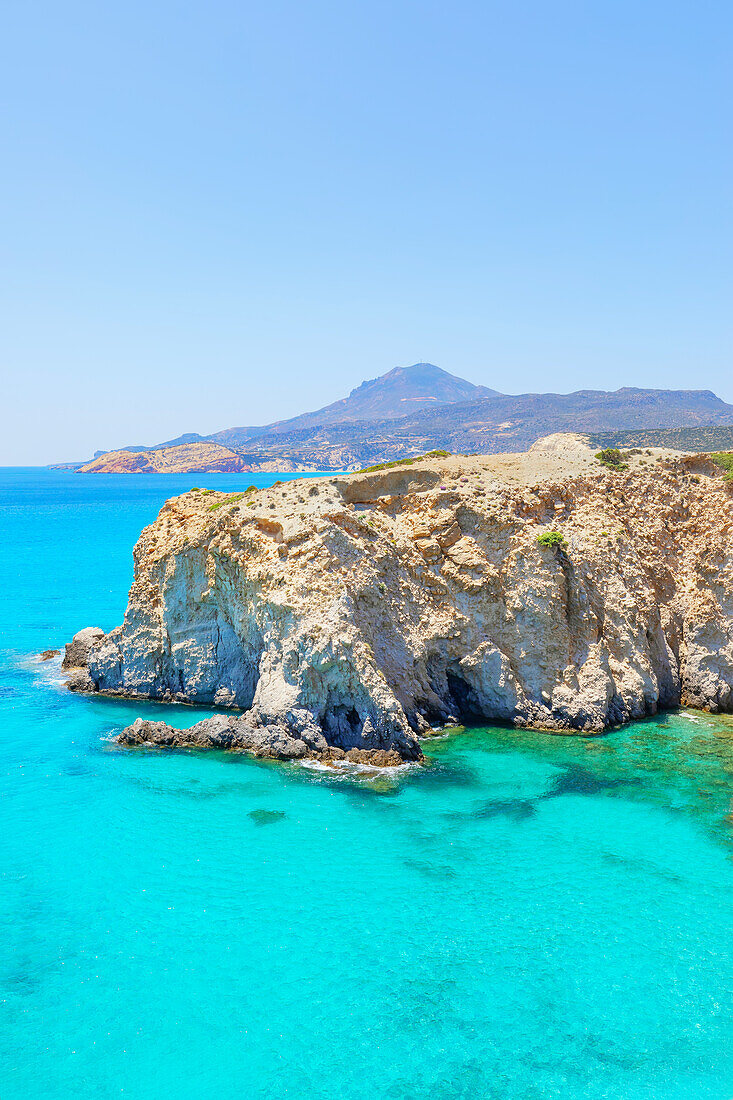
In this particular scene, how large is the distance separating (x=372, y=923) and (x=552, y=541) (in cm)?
2397

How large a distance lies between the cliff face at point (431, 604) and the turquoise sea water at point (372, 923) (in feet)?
10.9

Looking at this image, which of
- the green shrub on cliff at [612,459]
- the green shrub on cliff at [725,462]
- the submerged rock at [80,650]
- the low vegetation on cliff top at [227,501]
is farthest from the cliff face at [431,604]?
the submerged rock at [80,650]

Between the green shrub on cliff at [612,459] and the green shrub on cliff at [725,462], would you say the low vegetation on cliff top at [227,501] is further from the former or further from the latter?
the green shrub on cliff at [725,462]

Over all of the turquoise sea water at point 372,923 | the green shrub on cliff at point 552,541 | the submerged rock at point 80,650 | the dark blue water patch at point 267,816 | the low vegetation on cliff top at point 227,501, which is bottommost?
the turquoise sea water at point 372,923

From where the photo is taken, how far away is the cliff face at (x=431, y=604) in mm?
35844

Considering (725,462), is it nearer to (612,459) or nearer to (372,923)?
(612,459)

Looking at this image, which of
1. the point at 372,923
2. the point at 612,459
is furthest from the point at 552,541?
the point at 372,923

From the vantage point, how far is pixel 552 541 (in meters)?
40.7

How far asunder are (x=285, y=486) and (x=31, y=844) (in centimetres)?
2300

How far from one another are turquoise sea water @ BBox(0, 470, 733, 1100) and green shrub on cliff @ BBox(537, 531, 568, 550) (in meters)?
10.7

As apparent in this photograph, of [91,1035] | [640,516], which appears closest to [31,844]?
[91,1035]

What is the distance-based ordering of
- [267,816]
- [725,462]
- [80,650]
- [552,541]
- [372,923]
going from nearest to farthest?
[372,923] < [267,816] < [552,541] < [725,462] < [80,650]

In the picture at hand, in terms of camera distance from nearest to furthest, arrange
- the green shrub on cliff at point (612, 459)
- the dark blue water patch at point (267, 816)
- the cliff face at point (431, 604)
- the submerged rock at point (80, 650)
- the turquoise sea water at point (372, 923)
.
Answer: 1. the turquoise sea water at point (372, 923)
2. the dark blue water patch at point (267, 816)
3. the cliff face at point (431, 604)
4. the green shrub on cliff at point (612, 459)
5. the submerged rock at point (80, 650)

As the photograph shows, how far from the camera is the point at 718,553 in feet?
141
